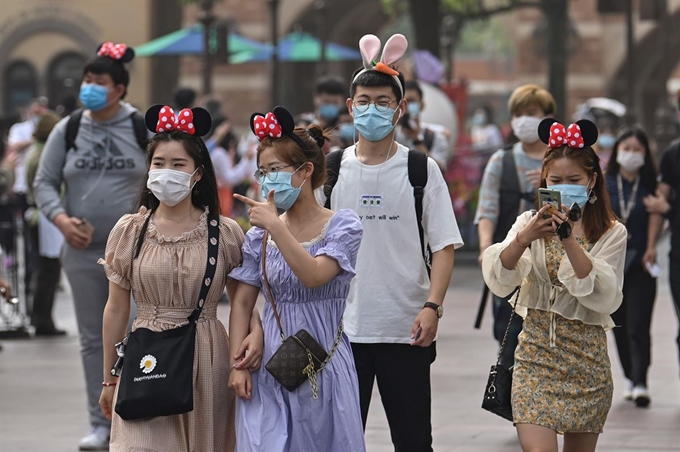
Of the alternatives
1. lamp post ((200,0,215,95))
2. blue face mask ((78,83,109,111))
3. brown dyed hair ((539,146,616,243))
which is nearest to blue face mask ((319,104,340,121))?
blue face mask ((78,83,109,111))

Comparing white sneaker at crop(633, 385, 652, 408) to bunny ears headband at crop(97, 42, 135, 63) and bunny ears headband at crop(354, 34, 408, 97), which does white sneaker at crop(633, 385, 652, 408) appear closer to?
bunny ears headband at crop(97, 42, 135, 63)

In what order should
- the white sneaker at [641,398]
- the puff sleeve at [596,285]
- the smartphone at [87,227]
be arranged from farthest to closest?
1. the white sneaker at [641,398]
2. the smartphone at [87,227]
3. the puff sleeve at [596,285]

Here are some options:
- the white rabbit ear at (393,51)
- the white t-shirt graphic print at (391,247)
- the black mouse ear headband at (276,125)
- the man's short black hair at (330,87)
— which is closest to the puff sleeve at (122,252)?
the black mouse ear headband at (276,125)

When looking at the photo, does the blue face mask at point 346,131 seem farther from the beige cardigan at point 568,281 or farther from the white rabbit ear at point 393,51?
the beige cardigan at point 568,281

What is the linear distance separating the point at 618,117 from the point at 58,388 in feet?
72.1

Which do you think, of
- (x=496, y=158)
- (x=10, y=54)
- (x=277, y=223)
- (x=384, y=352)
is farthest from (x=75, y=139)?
(x=10, y=54)

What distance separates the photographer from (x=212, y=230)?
598 centimetres

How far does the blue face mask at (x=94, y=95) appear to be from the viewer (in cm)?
842

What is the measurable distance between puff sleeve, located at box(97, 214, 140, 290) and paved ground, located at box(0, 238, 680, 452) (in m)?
2.78

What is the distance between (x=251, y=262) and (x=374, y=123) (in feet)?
3.29

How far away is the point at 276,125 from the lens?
5.65 meters

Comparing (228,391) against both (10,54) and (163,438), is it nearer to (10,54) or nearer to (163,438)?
(163,438)

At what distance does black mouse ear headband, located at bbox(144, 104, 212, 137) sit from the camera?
5980mm

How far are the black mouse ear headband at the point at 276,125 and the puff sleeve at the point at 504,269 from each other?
3.35 feet
